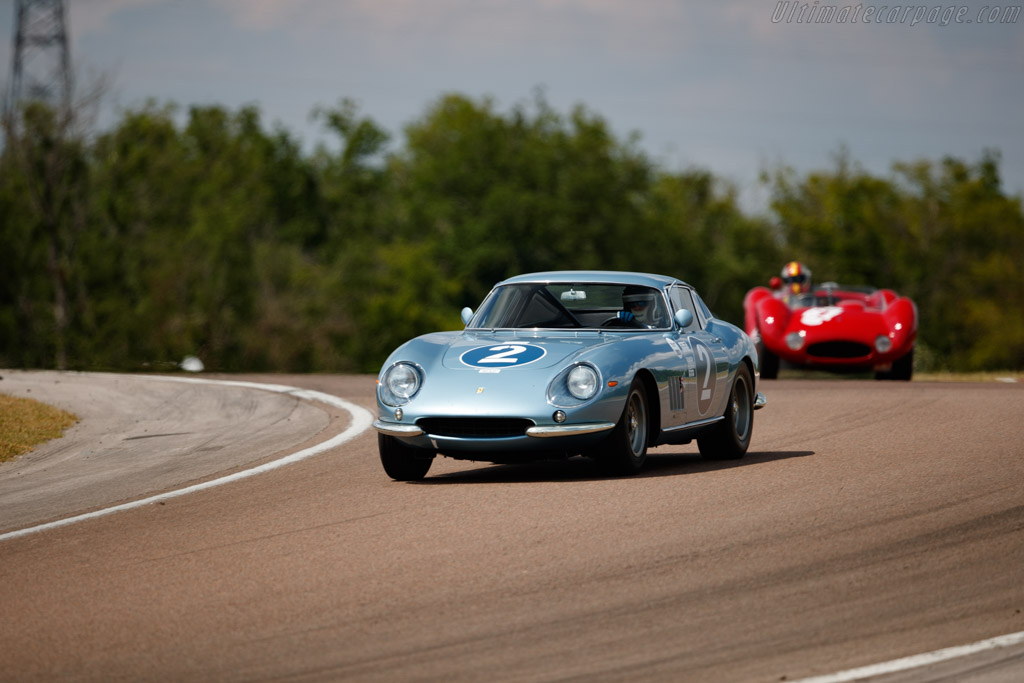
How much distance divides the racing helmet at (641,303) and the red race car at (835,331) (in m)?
10.2

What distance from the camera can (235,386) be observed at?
56.4ft

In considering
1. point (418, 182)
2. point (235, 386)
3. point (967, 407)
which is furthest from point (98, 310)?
point (967, 407)

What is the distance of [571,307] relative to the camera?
10.1m

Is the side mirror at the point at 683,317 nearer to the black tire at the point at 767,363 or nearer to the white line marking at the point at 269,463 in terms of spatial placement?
the white line marking at the point at 269,463

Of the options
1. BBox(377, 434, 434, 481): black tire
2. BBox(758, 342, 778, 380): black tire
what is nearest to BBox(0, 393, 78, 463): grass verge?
BBox(377, 434, 434, 481): black tire

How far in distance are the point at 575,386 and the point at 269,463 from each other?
2651mm

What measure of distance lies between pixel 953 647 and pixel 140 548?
3871 mm

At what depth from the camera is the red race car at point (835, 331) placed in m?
19.8

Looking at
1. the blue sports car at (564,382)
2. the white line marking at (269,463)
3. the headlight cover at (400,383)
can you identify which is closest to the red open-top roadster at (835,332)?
the white line marking at (269,463)

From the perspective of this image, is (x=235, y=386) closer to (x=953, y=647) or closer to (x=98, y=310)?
(x=953, y=647)

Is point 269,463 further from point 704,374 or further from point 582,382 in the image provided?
point 704,374

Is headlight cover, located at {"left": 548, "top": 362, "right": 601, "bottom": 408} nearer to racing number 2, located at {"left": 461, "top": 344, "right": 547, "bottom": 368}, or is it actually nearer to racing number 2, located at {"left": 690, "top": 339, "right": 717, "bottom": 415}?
racing number 2, located at {"left": 461, "top": 344, "right": 547, "bottom": 368}

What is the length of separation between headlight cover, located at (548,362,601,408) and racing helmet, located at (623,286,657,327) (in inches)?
55.8

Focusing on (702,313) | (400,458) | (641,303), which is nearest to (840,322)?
(702,313)
